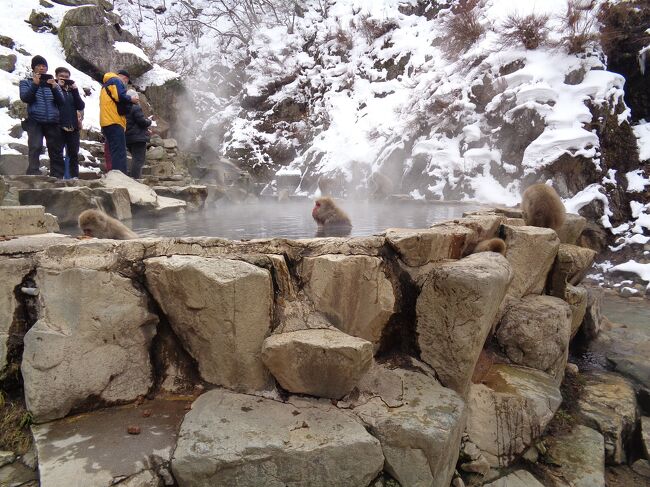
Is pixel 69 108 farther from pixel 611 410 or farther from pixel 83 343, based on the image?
pixel 611 410

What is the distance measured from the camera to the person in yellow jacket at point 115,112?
5.72 metres

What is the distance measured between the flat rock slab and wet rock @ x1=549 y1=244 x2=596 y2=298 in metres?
3.14

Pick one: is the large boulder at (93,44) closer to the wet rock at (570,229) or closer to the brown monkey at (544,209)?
the brown monkey at (544,209)

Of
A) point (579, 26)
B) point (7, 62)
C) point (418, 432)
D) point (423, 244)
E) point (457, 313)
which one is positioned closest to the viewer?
point (418, 432)

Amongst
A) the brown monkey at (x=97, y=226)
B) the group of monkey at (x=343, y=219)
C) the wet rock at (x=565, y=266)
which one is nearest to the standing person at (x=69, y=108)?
the group of monkey at (x=343, y=219)

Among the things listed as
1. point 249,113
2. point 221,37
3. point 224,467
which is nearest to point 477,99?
point 249,113

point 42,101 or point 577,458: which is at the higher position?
point 42,101

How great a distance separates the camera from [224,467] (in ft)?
5.46

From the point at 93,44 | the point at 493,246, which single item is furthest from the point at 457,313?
the point at 93,44

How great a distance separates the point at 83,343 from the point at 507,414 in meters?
2.36

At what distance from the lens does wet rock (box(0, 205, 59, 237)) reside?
2.63m

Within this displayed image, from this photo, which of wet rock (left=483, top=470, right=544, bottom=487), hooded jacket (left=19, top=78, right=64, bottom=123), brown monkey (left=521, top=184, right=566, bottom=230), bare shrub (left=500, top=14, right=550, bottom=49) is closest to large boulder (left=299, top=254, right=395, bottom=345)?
wet rock (left=483, top=470, right=544, bottom=487)

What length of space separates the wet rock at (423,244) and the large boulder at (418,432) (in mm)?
765

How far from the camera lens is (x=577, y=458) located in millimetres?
2518
